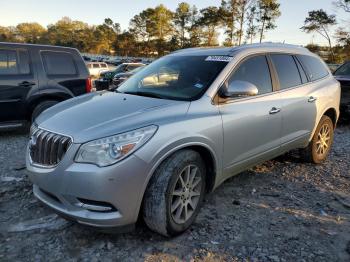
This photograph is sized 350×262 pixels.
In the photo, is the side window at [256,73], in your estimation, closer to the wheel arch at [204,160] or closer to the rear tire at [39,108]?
the wheel arch at [204,160]

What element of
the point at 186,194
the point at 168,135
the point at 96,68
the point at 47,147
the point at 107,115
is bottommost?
the point at 96,68

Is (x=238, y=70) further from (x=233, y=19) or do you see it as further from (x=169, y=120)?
(x=233, y=19)

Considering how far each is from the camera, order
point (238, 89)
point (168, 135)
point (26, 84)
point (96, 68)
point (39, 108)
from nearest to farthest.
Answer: point (168, 135), point (238, 89), point (26, 84), point (39, 108), point (96, 68)

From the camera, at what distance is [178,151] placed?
10.7 ft

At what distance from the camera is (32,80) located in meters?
Result: 7.26

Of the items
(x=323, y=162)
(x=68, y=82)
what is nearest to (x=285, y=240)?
(x=323, y=162)

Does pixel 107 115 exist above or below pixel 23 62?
below

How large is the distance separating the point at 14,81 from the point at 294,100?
521 cm

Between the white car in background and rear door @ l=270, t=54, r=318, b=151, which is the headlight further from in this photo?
the white car in background

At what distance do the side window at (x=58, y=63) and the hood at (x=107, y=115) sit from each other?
13.3ft

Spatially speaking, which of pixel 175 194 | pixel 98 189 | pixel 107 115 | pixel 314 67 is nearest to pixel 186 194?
pixel 175 194

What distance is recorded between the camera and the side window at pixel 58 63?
7.54 meters

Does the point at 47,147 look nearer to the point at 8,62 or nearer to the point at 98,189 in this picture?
the point at 98,189

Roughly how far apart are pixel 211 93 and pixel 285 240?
157 cm
